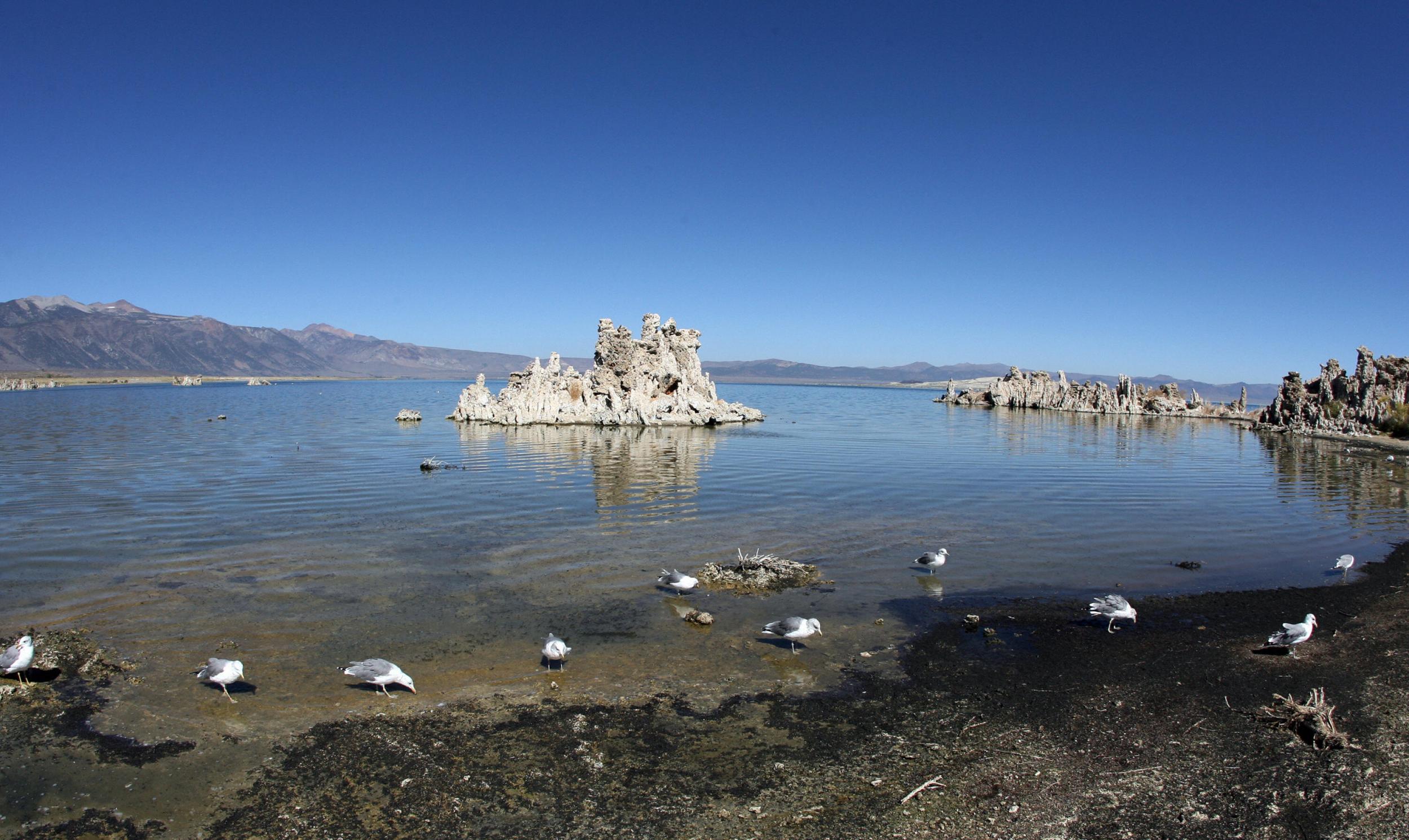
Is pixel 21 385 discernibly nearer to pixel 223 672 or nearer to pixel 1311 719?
pixel 223 672

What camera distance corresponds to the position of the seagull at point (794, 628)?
9539 mm

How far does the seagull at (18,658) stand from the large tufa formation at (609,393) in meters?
38.8

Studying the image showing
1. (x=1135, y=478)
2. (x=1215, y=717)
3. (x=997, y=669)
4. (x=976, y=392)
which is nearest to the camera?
(x=1215, y=717)

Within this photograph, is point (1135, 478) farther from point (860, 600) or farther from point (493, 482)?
point (493, 482)

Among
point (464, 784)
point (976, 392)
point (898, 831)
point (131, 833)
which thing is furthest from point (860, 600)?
point (976, 392)

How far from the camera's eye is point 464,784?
6.48 meters

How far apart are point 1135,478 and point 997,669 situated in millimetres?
22482

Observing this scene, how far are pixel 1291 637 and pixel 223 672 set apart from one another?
12.8 metres

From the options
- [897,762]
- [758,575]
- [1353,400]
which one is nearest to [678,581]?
[758,575]

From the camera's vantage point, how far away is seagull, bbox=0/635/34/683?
829cm

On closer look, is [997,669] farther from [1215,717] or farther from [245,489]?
[245,489]

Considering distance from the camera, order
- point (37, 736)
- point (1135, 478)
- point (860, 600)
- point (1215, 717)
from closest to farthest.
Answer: point (37, 736)
point (1215, 717)
point (860, 600)
point (1135, 478)

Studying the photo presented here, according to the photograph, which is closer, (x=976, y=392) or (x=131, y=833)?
(x=131, y=833)

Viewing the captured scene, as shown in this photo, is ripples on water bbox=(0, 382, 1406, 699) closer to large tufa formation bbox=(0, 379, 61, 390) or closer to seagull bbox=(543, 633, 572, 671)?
seagull bbox=(543, 633, 572, 671)
